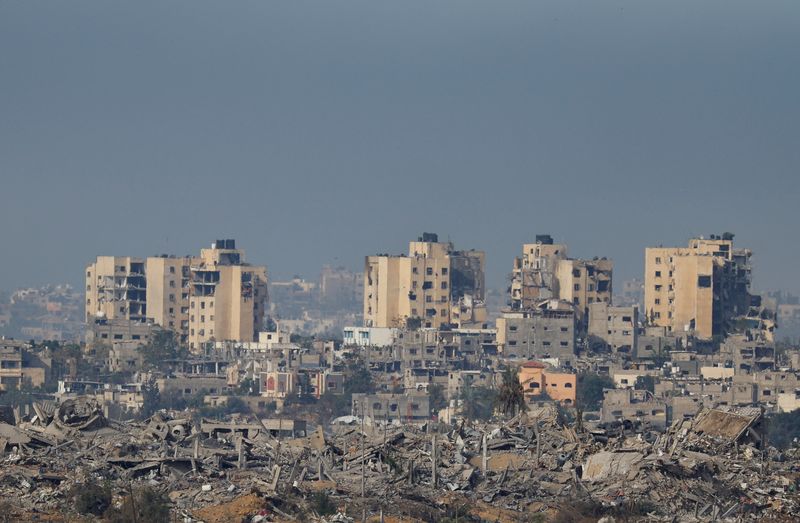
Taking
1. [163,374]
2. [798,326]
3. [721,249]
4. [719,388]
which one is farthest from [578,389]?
[798,326]

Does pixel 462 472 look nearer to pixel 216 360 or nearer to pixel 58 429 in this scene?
pixel 58 429

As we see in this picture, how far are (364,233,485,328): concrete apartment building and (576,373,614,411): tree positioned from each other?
19624mm

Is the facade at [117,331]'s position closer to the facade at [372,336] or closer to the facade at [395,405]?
the facade at [372,336]

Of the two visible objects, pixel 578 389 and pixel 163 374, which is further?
pixel 163 374

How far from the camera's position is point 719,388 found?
89.2 m

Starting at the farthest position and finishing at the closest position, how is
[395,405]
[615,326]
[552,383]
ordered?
[615,326] → [395,405] → [552,383]

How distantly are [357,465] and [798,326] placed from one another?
Answer: 490 feet

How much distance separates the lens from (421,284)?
115500mm

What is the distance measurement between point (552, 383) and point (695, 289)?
19.1 m

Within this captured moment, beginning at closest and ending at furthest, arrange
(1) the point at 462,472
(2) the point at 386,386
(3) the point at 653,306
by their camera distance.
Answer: (1) the point at 462,472, (2) the point at 386,386, (3) the point at 653,306

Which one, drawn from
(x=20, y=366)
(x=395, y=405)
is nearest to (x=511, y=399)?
(x=395, y=405)

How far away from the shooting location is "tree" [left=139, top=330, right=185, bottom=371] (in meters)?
104

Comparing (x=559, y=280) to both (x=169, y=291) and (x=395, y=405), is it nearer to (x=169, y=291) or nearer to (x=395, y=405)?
(x=169, y=291)

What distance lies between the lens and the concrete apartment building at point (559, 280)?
111812 mm
